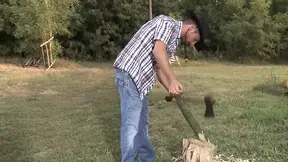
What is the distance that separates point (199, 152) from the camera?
3205 mm

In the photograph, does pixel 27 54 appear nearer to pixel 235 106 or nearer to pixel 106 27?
pixel 106 27

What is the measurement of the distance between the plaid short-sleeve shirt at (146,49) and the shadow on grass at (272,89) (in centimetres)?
577

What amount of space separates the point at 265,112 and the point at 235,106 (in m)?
0.99

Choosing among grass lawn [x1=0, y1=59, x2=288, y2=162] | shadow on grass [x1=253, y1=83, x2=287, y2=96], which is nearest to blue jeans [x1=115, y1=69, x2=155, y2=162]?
grass lawn [x1=0, y1=59, x2=288, y2=162]

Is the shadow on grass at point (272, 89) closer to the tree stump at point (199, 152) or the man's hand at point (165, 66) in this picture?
the tree stump at point (199, 152)

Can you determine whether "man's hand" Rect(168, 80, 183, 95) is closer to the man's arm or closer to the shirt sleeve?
the man's arm

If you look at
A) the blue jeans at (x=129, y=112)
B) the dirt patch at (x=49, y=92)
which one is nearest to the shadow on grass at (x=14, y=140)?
the blue jeans at (x=129, y=112)

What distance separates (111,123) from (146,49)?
10.1 ft

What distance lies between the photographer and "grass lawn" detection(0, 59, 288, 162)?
454 cm

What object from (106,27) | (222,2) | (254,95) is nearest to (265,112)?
(254,95)

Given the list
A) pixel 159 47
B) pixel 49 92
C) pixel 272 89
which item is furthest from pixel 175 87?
pixel 49 92

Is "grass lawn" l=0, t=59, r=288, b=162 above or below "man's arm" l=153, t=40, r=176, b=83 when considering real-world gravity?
below

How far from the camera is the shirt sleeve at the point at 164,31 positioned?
3.02 m

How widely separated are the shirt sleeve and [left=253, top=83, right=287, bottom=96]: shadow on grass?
231 inches
